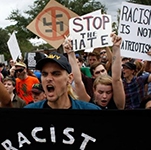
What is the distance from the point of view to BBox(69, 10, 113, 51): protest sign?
4281 mm

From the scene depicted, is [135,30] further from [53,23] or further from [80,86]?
[80,86]

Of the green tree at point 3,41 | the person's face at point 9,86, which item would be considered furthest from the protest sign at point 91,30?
the green tree at point 3,41

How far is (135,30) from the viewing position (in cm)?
491

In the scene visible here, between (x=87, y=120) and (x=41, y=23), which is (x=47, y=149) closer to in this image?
(x=87, y=120)

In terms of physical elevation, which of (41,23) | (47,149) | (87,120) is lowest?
(47,149)

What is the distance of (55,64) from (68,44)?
3.39 ft

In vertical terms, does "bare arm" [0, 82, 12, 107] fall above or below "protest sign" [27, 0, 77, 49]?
below

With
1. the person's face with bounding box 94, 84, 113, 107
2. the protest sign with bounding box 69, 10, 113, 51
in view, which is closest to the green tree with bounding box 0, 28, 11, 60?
the protest sign with bounding box 69, 10, 113, 51

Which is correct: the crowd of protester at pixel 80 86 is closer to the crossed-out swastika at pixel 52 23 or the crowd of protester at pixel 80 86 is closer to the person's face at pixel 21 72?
the person's face at pixel 21 72

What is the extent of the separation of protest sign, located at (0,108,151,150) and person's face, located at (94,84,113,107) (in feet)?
4.12

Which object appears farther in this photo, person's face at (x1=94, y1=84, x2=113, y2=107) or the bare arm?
person's face at (x1=94, y1=84, x2=113, y2=107)

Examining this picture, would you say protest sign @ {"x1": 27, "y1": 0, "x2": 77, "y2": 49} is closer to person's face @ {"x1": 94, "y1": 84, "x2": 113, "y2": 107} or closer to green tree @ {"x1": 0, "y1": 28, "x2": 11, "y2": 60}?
person's face @ {"x1": 94, "y1": 84, "x2": 113, "y2": 107}

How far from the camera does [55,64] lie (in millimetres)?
2611

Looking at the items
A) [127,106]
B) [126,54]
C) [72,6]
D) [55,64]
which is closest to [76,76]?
[55,64]
